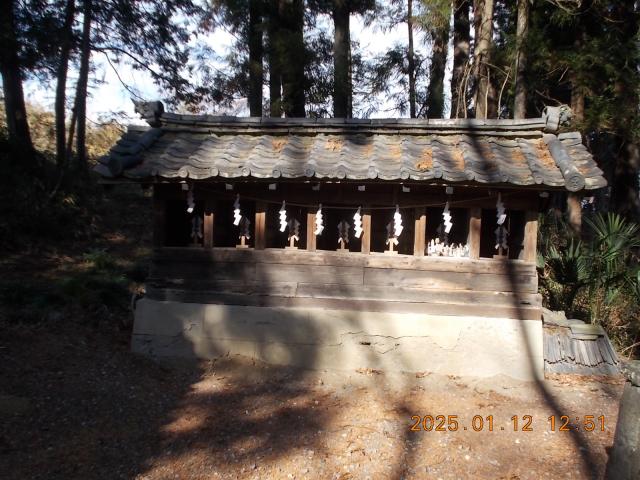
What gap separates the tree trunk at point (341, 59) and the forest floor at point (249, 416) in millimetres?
9511

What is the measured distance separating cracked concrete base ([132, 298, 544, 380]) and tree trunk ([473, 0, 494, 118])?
5.98m

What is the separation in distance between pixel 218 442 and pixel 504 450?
309 cm

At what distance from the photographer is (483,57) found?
10438mm

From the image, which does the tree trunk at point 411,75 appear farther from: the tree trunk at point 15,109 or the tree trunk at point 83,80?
the tree trunk at point 15,109

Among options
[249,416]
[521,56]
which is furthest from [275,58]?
[249,416]

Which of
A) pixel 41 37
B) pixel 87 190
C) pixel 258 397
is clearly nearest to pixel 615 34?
pixel 258 397

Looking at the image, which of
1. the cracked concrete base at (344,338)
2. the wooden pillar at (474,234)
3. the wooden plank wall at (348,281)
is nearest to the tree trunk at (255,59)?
the wooden plank wall at (348,281)

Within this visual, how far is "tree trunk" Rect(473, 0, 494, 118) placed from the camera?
10.2 m

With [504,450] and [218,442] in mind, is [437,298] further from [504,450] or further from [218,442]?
[218,442]

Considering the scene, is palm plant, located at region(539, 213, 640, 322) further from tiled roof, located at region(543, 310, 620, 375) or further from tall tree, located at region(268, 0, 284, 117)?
tall tree, located at region(268, 0, 284, 117)

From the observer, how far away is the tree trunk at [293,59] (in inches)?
525

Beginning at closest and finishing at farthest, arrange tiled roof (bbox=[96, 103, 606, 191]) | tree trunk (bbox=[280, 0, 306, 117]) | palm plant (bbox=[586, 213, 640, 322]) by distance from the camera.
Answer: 1. tiled roof (bbox=[96, 103, 606, 191])
2. palm plant (bbox=[586, 213, 640, 322])
3. tree trunk (bbox=[280, 0, 306, 117])

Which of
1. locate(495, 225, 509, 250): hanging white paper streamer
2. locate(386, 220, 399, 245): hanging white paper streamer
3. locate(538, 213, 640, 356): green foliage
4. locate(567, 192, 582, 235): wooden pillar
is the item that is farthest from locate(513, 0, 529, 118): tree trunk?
locate(386, 220, 399, 245): hanging white paper streamer
